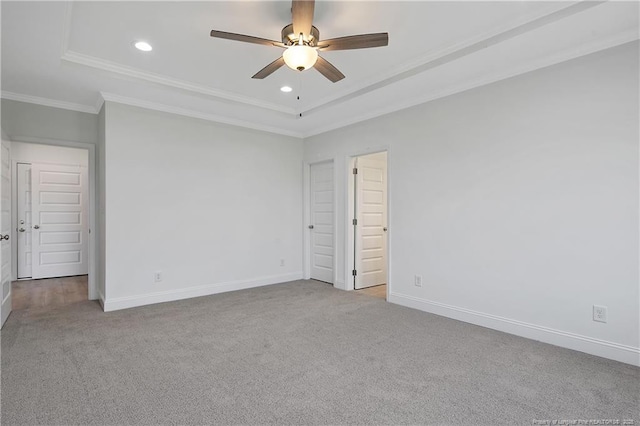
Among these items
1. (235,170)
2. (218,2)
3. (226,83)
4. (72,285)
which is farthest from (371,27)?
(72,285)

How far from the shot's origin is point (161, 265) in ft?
14.4

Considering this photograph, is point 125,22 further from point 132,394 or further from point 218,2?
point 132,394

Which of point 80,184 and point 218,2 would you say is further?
point 80,184

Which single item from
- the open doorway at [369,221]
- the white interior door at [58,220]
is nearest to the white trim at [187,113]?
the open doorway at [369,221]

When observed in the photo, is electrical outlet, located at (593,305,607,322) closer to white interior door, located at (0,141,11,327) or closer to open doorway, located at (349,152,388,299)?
open doorway, located at (349,152,388,299)

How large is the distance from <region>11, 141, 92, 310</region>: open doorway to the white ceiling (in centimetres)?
251

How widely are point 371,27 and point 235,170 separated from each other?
3.03 metres

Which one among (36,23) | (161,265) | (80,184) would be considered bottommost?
(161,265)

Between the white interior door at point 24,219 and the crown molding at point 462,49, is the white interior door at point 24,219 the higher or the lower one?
the lower one

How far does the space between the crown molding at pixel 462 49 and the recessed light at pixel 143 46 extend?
2.08m

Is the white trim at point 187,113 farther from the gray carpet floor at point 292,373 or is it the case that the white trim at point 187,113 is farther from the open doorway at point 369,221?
the gray carpet floor at point 292,373

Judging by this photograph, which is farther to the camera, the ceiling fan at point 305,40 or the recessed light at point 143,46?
the recessed light at point 143,46

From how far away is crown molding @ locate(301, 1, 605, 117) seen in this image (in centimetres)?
242

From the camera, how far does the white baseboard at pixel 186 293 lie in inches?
159
